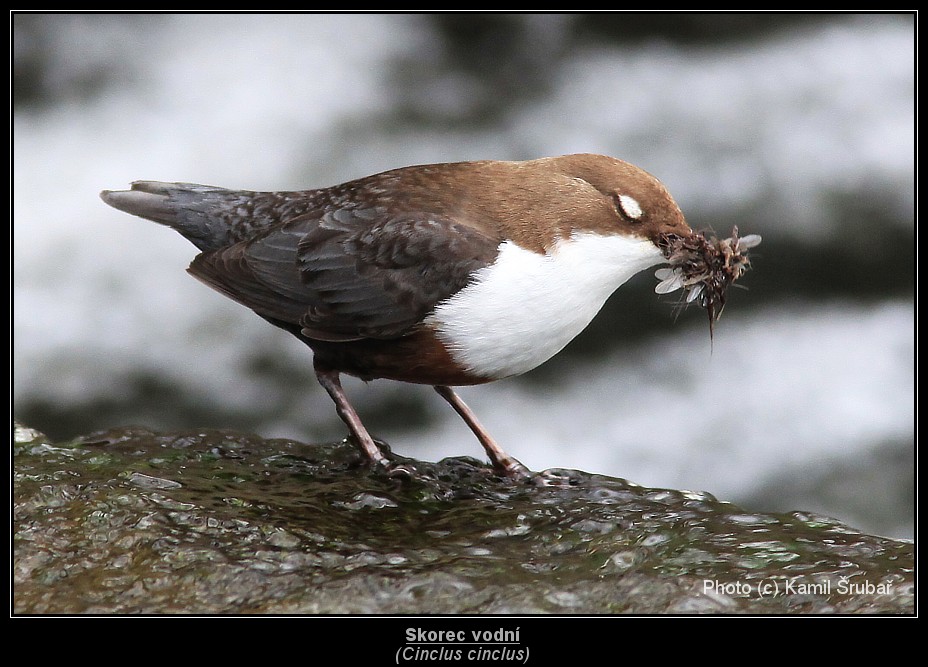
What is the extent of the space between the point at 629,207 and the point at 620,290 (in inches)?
124

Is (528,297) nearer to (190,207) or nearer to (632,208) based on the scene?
(632,208)

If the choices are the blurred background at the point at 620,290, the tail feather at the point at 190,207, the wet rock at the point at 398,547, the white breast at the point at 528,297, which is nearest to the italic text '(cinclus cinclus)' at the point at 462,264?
the white breast at the point at 528,297

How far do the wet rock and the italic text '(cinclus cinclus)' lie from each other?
41 centimetres

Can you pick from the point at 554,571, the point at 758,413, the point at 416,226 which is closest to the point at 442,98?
the point at 758,413

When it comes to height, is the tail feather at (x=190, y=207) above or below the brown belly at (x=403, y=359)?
above

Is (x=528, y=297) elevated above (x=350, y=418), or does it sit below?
above

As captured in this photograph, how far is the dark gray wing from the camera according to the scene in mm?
2918

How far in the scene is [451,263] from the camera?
2893 mm

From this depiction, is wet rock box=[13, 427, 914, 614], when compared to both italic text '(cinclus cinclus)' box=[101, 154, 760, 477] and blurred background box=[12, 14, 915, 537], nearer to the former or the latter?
italic text '(cinclus cinclus)' box=[101, 154, 760, 477]

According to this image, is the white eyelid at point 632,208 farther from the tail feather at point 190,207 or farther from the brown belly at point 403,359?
the tail feather at point 190,207

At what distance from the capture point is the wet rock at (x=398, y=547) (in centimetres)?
225

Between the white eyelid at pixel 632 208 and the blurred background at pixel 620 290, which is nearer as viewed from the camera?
the white eyelid at pixel 632 208

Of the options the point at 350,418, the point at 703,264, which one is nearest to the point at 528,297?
the point at 703,264
